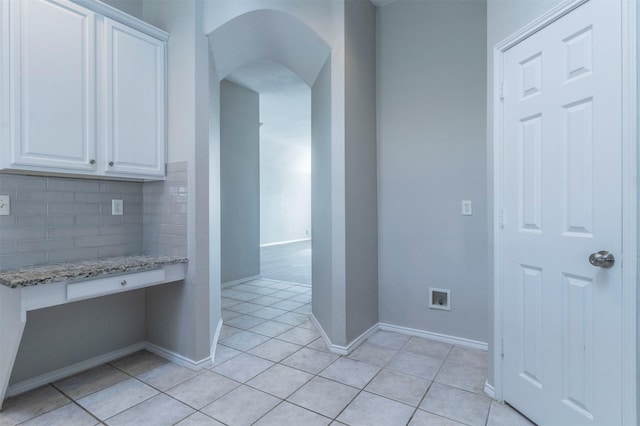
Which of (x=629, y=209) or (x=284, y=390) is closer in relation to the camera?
(x=629, y=209)

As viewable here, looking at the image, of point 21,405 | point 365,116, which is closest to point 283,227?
point 365,116

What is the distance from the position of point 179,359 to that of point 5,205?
1490 millimetres

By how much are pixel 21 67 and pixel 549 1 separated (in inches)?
111

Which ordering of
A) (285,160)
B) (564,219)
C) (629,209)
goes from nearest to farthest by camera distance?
(629,209)
(564,219)
(285,160)

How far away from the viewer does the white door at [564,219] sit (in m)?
1.38

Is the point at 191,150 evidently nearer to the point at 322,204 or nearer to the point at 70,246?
the point at 70,246

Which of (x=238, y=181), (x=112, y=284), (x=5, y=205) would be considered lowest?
(x=112, y=284)

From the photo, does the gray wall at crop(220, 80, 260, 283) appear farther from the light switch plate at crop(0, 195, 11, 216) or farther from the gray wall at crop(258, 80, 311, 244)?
the light switch plate at crop(0, 195, 11, 216)

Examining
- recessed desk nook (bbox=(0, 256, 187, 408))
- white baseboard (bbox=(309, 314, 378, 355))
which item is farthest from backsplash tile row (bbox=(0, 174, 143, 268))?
white baseboard (bbox=(309, 314, 378, 355))

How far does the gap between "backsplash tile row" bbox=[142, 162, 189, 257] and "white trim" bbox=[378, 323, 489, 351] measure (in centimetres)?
195

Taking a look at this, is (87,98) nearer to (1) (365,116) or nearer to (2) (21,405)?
(2) (21,405)

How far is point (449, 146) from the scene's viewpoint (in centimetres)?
274

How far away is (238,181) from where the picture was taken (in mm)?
4977

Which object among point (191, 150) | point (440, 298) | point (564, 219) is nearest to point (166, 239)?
point (191, 150)
